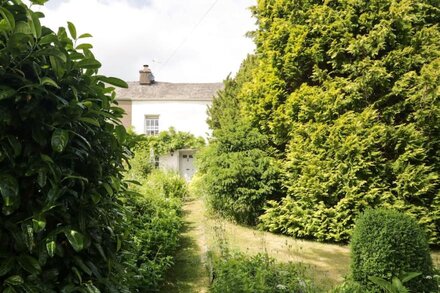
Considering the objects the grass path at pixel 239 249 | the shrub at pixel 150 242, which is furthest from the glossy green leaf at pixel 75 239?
the grass path at pixel 239 249

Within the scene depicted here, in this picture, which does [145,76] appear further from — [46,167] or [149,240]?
[46,167]

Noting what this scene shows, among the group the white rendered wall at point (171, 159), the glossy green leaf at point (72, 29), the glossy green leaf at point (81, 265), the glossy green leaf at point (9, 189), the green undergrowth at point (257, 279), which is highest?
the glossy green leaf at point (72, 29)

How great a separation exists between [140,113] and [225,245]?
620 inches

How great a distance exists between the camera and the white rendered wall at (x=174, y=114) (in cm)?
1964

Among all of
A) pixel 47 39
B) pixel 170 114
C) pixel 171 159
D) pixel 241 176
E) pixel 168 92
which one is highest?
pixel 168 92

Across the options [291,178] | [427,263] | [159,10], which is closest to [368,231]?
[427,263]

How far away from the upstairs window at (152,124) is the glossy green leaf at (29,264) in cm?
1893

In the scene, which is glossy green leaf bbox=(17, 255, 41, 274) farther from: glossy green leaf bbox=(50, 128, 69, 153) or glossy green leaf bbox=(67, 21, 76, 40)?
glossy green leaf bbox=(67, 21, 76, 40)

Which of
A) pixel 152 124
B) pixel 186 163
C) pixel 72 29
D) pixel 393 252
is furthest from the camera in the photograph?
pixel 152 124

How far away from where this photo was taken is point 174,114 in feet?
64.8

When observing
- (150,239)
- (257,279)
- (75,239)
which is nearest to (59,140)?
(75,239)

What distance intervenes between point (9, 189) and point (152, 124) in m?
19.1

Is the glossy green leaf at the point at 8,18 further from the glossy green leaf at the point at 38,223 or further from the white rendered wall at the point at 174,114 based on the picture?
the white rendered wall at the point at 174,114

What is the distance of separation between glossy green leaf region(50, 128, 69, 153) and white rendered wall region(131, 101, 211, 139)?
18276 millimetres
